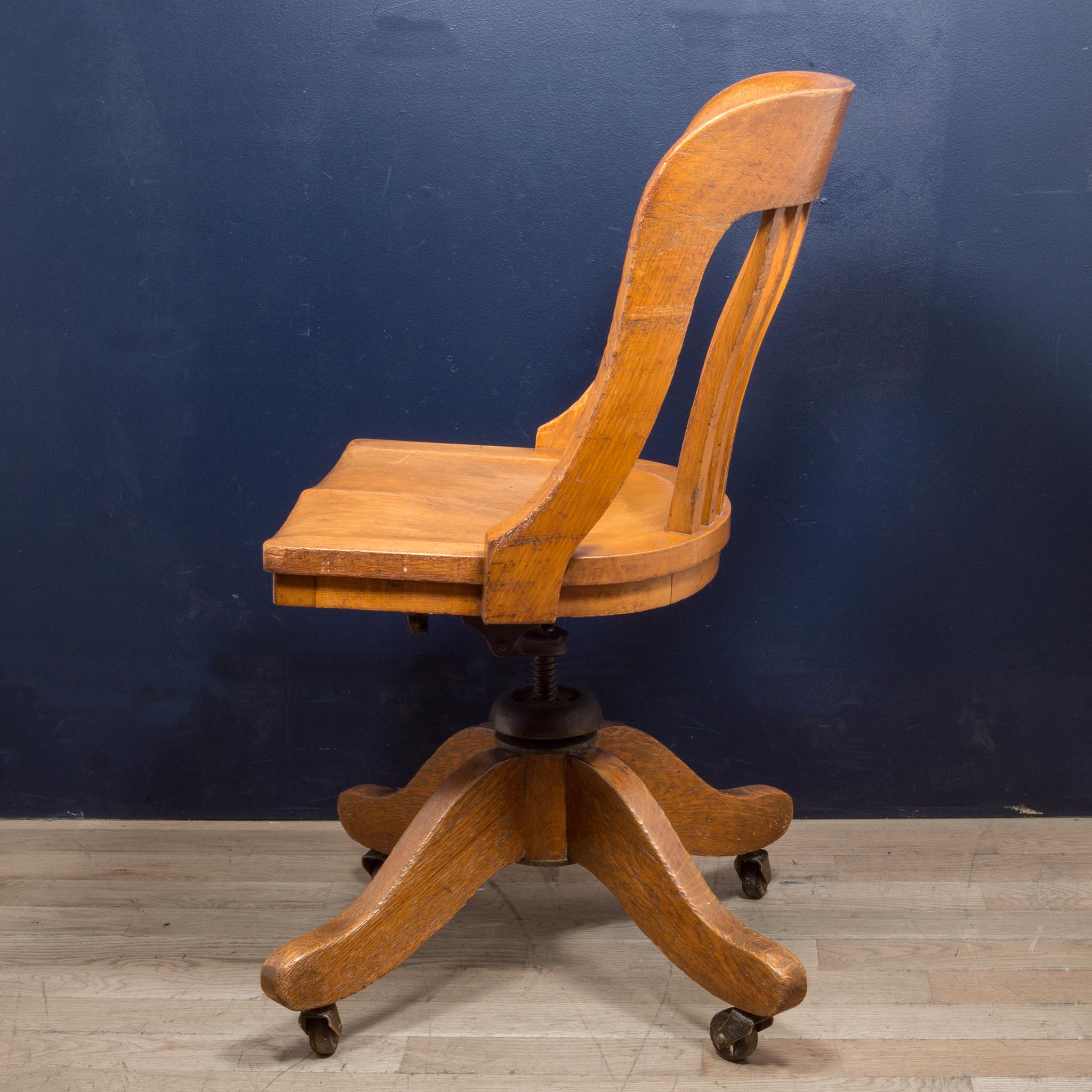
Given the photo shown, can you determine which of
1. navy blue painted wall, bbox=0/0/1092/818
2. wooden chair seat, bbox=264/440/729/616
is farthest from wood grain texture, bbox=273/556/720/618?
navy blue painted wall, bbox=0/0/1092/818

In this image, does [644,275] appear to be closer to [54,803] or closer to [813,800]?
[813,800]

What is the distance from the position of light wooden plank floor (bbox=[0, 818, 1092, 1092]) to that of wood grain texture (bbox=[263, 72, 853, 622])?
0.49 meters

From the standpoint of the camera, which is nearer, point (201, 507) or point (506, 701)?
point (506, 701)

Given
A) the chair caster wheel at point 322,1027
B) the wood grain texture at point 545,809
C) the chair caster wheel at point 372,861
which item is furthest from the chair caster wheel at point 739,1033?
the chair caster wheel at point 372,861

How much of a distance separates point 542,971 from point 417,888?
9.0 inches

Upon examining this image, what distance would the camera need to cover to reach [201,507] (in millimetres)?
1742

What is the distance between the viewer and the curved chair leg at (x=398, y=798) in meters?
1.58

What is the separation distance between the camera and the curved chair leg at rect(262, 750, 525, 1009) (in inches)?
49.7

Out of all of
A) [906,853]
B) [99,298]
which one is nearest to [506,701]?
[906,853]

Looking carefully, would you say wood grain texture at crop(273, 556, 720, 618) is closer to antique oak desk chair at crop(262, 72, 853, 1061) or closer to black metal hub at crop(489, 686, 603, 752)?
antique oak desk chair at crop(262, 72, 853, 1061)

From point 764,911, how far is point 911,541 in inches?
21.8

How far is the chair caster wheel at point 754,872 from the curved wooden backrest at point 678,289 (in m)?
0.66

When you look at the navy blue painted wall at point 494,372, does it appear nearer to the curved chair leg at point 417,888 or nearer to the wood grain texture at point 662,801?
the wood grain texture at point 662,801

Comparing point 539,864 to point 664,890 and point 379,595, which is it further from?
point 379,595
